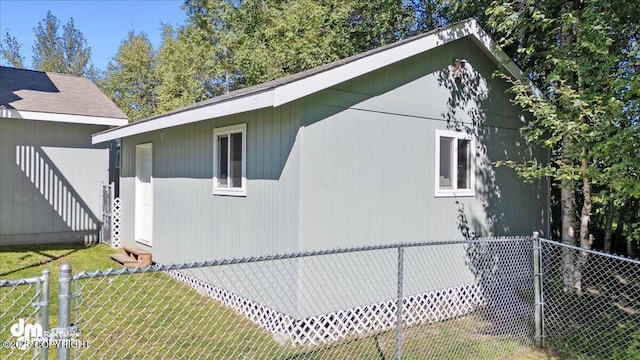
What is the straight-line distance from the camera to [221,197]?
20.9 feet

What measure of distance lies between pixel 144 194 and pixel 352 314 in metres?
5.97

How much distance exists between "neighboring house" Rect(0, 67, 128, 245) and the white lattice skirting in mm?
5592

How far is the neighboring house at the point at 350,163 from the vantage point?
504cm

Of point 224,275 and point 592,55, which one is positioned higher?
point 592,55

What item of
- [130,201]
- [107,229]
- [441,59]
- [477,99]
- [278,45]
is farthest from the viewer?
[278,45]

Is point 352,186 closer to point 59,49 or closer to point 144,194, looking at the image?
point 144,194

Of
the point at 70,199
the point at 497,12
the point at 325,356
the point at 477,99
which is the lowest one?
the point at 325,356

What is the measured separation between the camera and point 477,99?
23.2 feet

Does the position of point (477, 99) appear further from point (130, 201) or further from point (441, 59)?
point (130, 201)

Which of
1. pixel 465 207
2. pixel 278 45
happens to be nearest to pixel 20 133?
pixel 278 45

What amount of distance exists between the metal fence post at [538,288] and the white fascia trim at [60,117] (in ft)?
32.4

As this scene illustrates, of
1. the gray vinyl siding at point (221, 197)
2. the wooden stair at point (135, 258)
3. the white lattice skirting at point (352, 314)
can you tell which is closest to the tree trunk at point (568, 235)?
the white lattice skirting at point (352, 314)

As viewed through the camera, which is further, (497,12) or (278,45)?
(278,45)

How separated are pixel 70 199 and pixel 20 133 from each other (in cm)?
191
